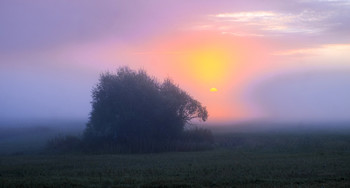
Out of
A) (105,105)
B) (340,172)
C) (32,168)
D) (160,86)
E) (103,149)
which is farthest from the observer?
(160,86)

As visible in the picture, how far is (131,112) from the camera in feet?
142

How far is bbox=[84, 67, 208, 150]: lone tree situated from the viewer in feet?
141

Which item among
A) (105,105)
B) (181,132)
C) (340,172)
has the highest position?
(105,105)

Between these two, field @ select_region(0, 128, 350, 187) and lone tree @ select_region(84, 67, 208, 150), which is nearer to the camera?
field @ select_region(0, 128, 350, 187)

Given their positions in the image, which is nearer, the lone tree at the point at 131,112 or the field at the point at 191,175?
the field at the point at 191,175

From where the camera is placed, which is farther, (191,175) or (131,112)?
(131,112)

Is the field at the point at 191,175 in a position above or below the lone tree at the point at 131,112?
below

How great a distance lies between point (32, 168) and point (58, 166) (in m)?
1.79

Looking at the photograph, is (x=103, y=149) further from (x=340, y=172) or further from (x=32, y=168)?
(x=340, y=172)

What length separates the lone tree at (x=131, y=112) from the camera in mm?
43094

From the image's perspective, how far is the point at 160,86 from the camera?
48.2 meters

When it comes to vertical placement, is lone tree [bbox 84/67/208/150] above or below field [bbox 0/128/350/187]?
above

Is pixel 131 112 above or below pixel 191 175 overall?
above

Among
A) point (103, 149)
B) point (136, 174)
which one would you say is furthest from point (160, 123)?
point (136, 174)
